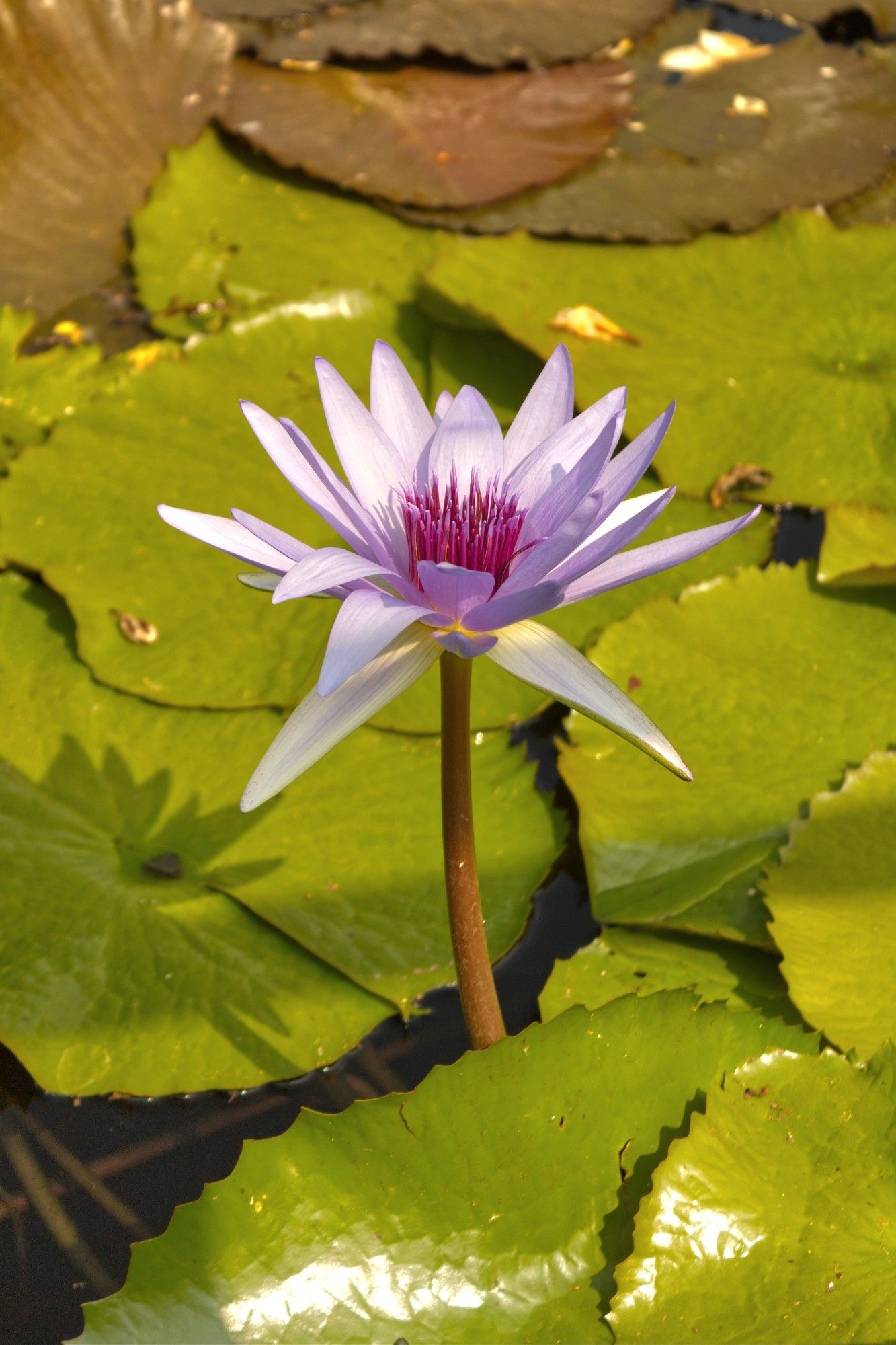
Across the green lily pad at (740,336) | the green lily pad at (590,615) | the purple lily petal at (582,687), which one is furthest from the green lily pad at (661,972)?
the green lily pad at (740,336)

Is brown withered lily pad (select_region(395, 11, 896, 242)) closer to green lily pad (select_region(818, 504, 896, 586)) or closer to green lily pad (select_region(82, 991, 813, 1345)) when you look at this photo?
green lily pad (select_region(818, 504, 896, 586))

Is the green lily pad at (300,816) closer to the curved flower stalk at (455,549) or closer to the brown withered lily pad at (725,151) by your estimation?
the curved flower stalk at (455,549)

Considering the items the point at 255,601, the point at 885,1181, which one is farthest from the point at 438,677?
the point at 885,1181

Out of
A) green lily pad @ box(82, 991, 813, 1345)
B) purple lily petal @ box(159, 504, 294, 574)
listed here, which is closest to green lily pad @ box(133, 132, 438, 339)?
purple lily petal @ box(159, 504, 294, 574)

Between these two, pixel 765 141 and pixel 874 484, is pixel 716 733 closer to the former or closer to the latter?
pixel 874 484

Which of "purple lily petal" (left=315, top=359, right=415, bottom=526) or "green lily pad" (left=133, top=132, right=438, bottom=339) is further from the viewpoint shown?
"green lily pad" (left=133, top=132, right=438, bottom=339)

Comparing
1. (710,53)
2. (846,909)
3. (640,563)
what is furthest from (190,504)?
(710,53)

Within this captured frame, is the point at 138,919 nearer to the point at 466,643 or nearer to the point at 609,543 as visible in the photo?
the point at 466,643
